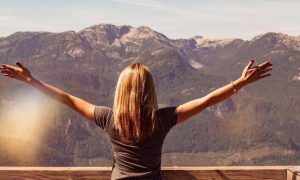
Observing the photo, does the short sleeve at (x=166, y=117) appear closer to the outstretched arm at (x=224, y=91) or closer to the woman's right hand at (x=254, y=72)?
the outstretched arm at (x=224, y=91)

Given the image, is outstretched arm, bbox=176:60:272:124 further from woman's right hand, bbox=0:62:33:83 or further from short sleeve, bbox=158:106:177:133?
woman's right hand, bbox=0:62:33:83

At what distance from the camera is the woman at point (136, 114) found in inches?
217

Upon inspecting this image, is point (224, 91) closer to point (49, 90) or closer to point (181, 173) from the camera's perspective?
point (181, 173)

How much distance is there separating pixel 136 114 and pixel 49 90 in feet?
3.45

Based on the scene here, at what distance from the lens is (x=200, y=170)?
593cm

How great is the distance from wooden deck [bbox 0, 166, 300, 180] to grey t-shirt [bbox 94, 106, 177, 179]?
303 millimetres

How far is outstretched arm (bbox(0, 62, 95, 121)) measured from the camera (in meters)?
5.44

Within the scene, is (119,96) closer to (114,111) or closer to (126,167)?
(114,111)

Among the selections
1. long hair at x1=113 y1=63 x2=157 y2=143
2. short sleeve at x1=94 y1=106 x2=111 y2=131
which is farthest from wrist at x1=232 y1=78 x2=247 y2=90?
short sleeve at x1=94 y1=106 x2=111 y2=131

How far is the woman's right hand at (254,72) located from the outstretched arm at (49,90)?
5.87ft

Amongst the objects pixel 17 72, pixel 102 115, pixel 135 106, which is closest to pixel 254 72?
pixel 135 106

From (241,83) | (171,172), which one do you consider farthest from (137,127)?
(241,83)

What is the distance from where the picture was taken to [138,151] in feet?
18.8

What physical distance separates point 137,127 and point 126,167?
0.50 m
